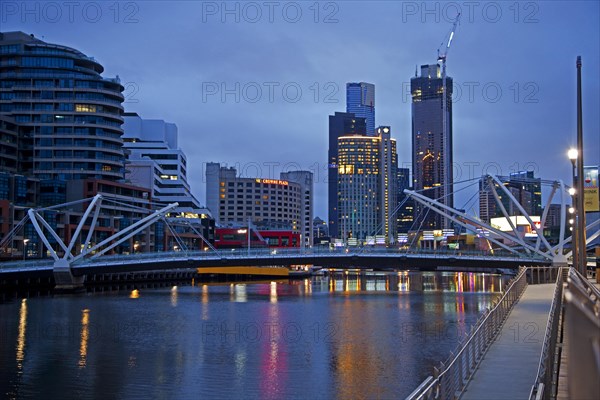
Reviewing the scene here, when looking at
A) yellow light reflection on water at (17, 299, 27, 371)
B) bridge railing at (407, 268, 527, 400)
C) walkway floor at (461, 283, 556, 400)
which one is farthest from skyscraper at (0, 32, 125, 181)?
walkway floor at (461, 283, 556, 400)

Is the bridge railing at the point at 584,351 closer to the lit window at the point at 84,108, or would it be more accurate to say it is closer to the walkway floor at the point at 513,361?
the walkway floor at the point at 513,361

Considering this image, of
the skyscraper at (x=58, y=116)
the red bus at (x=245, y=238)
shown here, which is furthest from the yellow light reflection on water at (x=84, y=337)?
the red bus at (x=245, y=238)

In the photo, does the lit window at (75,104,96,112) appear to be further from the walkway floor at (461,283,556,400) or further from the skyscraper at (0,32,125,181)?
the walkway floor at (461,283,556,400)

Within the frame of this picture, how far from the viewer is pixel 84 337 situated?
49344 millimetres

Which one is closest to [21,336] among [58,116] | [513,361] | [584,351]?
[513,361]

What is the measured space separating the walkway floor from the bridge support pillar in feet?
232

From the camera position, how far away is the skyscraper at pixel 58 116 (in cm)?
13712

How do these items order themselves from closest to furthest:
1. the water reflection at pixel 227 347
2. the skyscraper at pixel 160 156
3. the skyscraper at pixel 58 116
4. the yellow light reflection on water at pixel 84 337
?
the water reflection at pixel 227 347
the yellow light reflection on water at pixel 84 337
the skyscraper at pixel 58 116
the skyscraper at pixel 160 156

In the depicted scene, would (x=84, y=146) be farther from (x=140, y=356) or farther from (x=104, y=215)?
(x=140, y=356)

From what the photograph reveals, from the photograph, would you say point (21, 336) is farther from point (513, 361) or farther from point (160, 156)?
point (160, 156)

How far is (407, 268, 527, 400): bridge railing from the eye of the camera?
14125 millimetres

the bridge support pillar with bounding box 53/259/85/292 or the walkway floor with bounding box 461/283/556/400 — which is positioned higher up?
the walkway floor with bounding box 461/283/556/400

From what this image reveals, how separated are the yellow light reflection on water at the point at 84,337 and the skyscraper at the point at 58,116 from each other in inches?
2917

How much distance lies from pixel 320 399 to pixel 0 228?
85.6 metres
